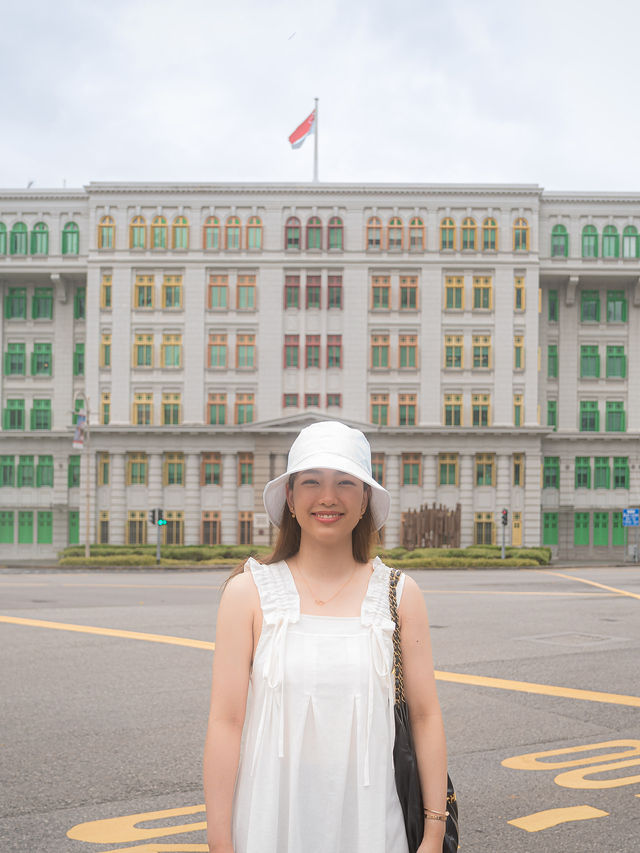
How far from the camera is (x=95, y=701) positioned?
9500 millimetres

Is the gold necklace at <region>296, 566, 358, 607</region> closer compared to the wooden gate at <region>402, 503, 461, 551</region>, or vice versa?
the gold necklace at <region>296, 566, 358, 607</region>

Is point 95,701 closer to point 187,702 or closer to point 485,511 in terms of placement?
point 187,702

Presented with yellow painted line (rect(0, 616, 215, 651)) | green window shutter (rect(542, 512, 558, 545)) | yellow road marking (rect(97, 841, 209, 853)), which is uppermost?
yellow road marking (rect(97, 841, 209, 853))

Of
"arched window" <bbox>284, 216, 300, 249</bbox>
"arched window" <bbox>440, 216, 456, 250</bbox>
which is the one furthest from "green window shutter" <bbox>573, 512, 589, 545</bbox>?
"arched window" <bbox>284, 216, 300, 249</bbox>

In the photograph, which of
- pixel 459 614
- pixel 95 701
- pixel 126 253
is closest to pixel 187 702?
pixel 95 701

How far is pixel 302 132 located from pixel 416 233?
8.57 metres

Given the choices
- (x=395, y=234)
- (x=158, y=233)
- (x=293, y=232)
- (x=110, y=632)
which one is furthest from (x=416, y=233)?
(x=110, y=632)

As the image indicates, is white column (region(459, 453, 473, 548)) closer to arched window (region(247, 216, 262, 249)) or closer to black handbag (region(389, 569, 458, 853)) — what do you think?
arched window (region(247, 216, 262, 249))

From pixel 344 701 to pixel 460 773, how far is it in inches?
172

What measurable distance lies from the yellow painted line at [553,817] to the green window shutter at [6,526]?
180 feet

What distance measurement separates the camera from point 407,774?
121 inches

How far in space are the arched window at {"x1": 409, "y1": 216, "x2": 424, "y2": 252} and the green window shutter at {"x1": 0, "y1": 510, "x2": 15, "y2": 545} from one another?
94.0ft

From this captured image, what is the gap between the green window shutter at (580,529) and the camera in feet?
186

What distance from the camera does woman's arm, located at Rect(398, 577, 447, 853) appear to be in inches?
123
